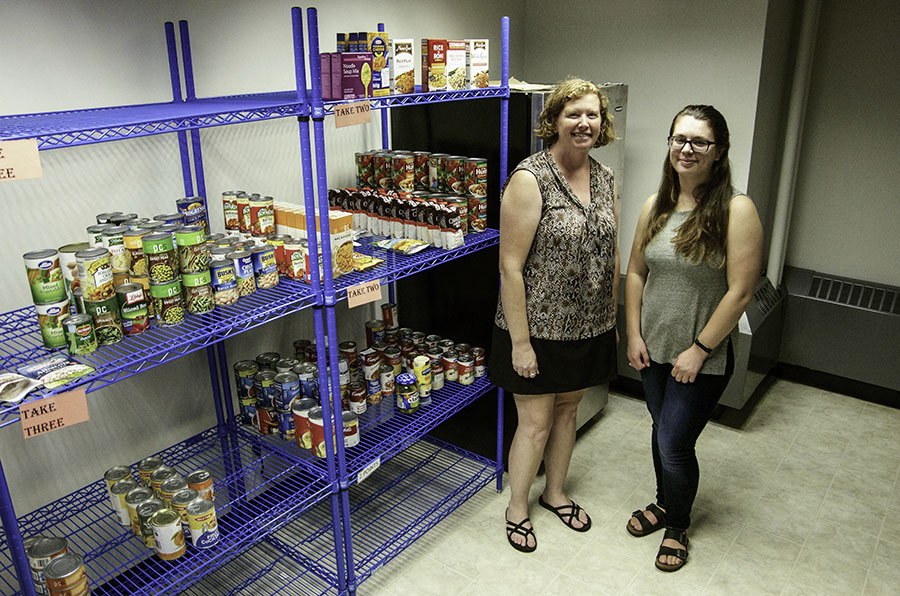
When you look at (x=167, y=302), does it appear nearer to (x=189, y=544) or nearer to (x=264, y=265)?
(x=264, y=265)

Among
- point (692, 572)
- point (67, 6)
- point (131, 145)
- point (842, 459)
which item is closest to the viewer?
point (67, 6)

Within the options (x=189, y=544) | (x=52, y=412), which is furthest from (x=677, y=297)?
(x=52, y=412)

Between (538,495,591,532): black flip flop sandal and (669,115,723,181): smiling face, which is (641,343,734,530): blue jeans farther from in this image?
(669,115,723,181): smiling face

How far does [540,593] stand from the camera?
90.3 inches

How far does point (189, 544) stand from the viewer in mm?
1858

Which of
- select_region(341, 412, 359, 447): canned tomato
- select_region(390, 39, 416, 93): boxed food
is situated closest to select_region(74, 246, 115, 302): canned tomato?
select_region(341, 412, 359, 447): canned tomato

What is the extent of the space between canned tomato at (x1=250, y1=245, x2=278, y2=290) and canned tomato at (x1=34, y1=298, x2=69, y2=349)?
0.50 m

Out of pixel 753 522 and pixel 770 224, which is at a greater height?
pixel 770 224

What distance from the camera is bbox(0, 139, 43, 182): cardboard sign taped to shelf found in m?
1.28

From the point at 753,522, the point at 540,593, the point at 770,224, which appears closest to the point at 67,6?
the point at 540,593

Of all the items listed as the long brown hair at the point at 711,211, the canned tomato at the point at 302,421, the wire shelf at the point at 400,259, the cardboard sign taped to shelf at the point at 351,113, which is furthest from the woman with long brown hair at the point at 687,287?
the canned tomato at the point at 302,421

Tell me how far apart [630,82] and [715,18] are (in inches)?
19.2

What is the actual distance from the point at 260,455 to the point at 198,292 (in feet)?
2.65

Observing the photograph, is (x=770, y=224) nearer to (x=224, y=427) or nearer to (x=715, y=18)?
(x=715, y=18)
